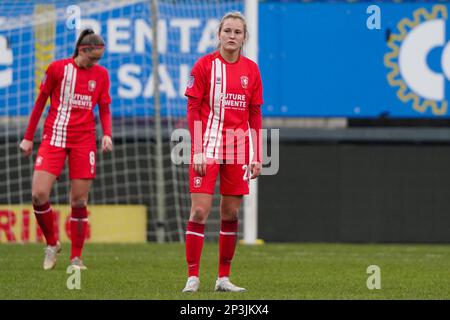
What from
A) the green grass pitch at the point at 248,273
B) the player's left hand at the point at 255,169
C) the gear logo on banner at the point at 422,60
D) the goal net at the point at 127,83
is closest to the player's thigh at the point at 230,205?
the player's left hand at the point at 255,169

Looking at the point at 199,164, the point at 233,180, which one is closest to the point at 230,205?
the point at 233,180

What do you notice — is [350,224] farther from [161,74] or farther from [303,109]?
A: [161,74]

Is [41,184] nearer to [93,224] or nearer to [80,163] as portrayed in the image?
[80,163]

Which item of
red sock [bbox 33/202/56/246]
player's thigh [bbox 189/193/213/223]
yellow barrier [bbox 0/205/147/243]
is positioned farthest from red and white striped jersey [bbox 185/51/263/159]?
yellow barrier [bbox 0/205/147/243]

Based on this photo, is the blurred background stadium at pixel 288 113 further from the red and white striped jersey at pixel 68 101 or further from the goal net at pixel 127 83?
the red and white striped jersey at pixel 68 101

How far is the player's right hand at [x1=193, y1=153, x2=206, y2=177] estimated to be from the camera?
25.7ft

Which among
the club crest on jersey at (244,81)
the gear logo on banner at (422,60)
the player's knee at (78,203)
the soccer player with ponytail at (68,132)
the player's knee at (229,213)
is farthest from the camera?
the gear logo on banner at (422,60)

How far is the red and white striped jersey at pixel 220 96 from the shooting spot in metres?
7.98

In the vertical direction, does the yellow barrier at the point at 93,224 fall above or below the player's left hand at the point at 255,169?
below

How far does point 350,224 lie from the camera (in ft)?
52.7

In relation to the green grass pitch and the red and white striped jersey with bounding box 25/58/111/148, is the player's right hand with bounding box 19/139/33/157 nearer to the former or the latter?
the red and white striped jersey with bounding box 25/58/111/148

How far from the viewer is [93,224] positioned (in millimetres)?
15797

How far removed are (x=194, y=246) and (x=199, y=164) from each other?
0.55 meters

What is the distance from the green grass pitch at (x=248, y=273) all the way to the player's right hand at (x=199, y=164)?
→ 30.0 inches
